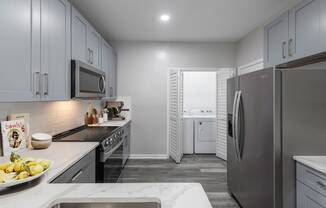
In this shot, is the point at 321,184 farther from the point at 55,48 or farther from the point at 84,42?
the point at 84,42

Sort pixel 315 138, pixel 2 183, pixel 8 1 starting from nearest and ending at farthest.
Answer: pixel 2 183 → pixel 8 1 → pixel 315 138

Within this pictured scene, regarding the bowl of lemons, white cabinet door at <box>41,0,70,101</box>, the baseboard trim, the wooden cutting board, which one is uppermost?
white cabinet door at <box>41,0,70,101</box>

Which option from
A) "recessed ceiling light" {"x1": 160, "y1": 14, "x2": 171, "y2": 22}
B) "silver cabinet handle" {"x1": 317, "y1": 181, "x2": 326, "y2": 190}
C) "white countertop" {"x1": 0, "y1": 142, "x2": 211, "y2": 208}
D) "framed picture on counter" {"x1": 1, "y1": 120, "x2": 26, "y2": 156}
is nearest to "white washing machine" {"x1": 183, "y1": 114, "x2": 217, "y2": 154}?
"recessed ceiling light" {"x1": 160, "y1": 14, "x2": 171, "y2": 22}

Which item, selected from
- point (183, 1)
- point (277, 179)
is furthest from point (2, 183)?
point (183, 1)

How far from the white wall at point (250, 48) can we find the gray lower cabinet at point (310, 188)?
2316 millimetres

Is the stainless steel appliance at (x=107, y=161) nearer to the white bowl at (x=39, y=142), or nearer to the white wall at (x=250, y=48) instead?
the white bowl at (x=39, y=142)

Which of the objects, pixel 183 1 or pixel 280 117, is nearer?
pixel 280 117

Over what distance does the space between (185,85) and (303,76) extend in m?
3.97

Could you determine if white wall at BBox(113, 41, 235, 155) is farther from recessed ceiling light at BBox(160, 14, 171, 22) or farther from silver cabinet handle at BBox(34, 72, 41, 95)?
silver cabinet handle at BBox(34, 72, 41, 95)

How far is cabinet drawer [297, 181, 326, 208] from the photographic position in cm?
153

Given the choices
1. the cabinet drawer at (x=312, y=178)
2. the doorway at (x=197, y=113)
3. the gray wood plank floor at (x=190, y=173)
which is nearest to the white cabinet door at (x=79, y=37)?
the gray wood plank floor at (x=190, y=173)

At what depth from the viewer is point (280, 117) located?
1848 mm

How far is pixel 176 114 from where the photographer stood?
14.0ft

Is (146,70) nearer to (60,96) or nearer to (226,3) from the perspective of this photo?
(226,3)
